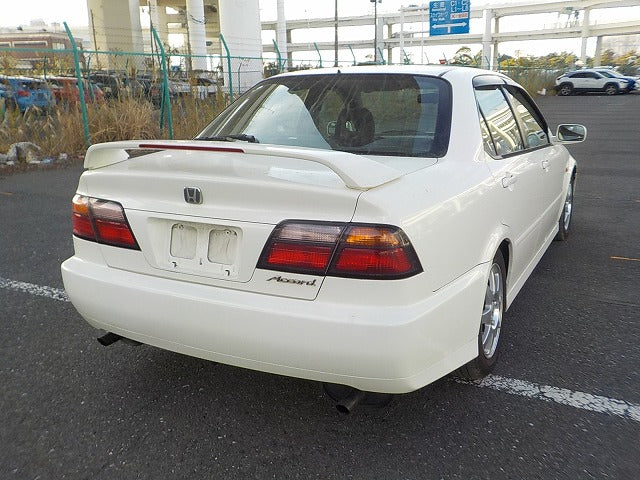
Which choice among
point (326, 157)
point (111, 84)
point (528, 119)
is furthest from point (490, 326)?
point (111, 84)

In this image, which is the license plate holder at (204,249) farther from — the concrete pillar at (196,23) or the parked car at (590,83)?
the parked car at (590,83)

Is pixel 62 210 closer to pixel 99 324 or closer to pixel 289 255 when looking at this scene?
pixel 99 324

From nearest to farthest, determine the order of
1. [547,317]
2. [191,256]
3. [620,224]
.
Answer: [191,256] < [547,317] < [620,224]

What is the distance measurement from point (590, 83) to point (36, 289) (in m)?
40.6

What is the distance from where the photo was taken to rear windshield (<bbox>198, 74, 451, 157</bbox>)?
2.76 m

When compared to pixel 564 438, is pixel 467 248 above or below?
above

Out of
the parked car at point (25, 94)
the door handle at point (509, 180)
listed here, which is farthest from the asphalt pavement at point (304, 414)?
the parked car at point (25, 94)

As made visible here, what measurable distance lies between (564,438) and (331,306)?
1168mm

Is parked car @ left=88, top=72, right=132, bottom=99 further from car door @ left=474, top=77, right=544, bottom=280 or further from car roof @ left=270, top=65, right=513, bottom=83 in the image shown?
car door @ left=474, top=77, right=544, bottom=280

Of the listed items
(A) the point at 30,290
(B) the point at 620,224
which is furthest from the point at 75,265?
(B) the point at 620,224

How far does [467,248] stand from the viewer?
7.79 feet

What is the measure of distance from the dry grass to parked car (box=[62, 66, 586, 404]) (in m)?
8.70

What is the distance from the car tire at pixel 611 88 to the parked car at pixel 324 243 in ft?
131

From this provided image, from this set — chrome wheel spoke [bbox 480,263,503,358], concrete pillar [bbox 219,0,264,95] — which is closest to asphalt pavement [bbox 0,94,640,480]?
chrome wheel spoke [bbox 480,263,503,358]
